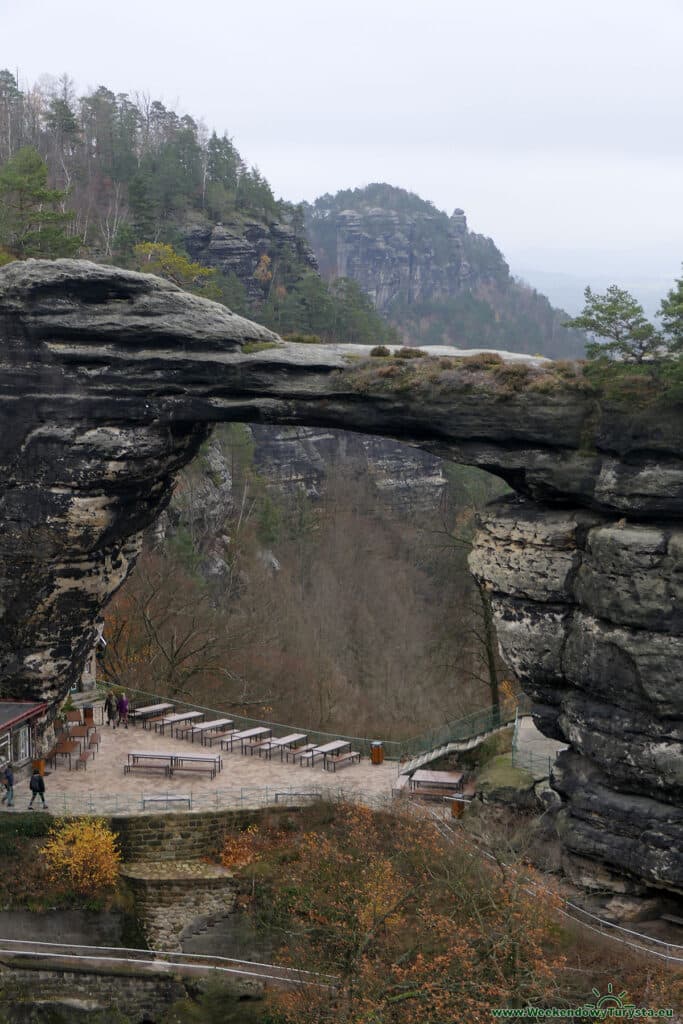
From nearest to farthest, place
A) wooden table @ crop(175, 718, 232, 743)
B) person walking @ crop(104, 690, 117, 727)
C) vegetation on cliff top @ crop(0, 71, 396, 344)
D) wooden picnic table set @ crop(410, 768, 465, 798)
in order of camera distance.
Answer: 1. wooden picnic table set @ crop(410, 768, 465, 798)
2. wooden table @ crop(175, 718, 232, 743)
3. person walking @ crop(104, 690, 117, 727)
4. vegetation on cliff top @ crop(0, 71, 396, 344)

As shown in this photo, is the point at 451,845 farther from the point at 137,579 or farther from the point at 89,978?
the point at 137,579

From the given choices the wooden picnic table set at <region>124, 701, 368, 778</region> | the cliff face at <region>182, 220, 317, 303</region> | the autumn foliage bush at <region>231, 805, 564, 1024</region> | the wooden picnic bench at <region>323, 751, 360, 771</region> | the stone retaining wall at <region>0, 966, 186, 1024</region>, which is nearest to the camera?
the autumn foliage bush at <region>231, 805, 564, 1024</region>

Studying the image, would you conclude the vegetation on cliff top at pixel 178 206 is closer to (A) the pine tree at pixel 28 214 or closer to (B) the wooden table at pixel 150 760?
(A) the pine tree at pixel 28 214

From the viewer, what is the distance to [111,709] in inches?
1134

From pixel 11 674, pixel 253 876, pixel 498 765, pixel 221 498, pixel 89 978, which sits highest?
pixel 221 498

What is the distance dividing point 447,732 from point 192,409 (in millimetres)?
10736

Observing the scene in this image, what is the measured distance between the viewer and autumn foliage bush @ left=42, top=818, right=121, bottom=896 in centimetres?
2150

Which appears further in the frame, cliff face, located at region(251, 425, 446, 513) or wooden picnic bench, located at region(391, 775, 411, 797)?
cliff face, located at region(251, 425, 446, 513)

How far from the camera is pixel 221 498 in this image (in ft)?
165

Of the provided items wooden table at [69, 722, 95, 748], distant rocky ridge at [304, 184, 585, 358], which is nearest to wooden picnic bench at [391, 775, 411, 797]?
wooden table at [69, 722, 95, 748]

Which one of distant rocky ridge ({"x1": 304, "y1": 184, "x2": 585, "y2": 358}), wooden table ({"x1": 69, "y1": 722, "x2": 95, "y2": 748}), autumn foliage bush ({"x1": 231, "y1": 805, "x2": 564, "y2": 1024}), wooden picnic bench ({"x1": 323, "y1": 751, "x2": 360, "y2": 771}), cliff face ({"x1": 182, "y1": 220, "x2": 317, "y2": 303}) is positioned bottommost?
autumn foliage bush ({"x1": 231, "y1": 805, "x2": 564, "y2": 1024})

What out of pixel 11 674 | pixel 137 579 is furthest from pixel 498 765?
pixel 137 579

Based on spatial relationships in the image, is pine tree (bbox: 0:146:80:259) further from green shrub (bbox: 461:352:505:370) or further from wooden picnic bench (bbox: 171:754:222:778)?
green shrub (bbox: 461:352:505:370)

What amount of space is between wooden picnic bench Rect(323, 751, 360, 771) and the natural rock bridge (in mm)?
5981
